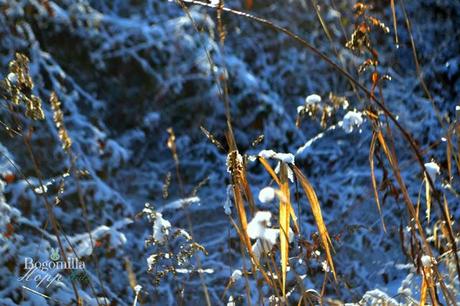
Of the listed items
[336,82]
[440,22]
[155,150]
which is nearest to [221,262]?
[155,150]

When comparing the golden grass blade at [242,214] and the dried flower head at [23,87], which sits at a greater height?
the dried flower head at [23,87]

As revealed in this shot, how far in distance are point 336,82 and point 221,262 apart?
2.29 m

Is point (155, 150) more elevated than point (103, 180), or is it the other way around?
point (155, 150)

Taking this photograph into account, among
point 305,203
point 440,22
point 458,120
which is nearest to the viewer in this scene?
point 458,120

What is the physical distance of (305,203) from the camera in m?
4.55

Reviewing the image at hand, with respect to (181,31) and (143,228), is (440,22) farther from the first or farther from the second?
(143,228)

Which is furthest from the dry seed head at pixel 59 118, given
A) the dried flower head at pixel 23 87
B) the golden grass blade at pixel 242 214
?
the golden grass blade at pixel 242 214

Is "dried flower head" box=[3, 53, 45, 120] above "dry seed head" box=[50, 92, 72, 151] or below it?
above

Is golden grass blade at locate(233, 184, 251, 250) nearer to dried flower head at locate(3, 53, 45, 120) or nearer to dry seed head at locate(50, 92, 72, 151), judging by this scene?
dry seed head at locate(50, 92, 72, 151)

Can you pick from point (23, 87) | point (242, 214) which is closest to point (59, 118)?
point (23, 87)

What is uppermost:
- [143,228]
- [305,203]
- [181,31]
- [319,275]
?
[181,31]

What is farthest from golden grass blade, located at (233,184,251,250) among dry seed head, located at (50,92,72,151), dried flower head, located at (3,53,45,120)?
dried flower head, located at (3,53,45,120)

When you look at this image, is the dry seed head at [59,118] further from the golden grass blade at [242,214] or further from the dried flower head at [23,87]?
the golden grass blade at [242,214]

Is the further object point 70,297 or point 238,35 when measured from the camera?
point 238,35
